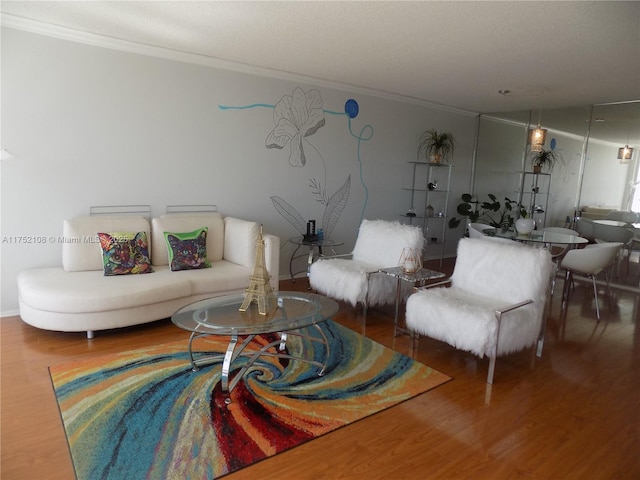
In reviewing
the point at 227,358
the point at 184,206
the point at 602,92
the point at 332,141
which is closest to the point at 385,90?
the point at 332,141

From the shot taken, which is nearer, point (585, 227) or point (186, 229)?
point (186, 229)

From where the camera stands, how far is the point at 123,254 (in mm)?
3729

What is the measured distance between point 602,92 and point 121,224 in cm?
554

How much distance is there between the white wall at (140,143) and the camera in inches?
143

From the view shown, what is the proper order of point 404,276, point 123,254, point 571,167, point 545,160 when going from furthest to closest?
1. point 545,160
2. point 571,167
3. point 123,254
4. point 404,276

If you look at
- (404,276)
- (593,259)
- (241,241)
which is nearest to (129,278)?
(241,241)

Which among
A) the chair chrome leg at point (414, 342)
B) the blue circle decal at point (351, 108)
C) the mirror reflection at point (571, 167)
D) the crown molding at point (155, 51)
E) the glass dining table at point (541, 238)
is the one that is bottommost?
the chair chrome leg at point (414, 342)

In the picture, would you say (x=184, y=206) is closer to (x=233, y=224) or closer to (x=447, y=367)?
(x=233, y=224)

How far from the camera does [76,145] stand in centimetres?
385

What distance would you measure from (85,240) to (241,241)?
1392mm

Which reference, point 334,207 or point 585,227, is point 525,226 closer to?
point 585,227

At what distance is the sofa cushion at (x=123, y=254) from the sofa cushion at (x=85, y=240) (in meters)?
0.11

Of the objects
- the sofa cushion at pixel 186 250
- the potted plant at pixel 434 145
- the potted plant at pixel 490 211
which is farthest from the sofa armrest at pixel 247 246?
the potted plant at pixel 490 211

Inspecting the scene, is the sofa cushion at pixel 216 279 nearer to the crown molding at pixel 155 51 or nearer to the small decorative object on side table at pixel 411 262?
the small decorative object on side table at pixel 411 262
